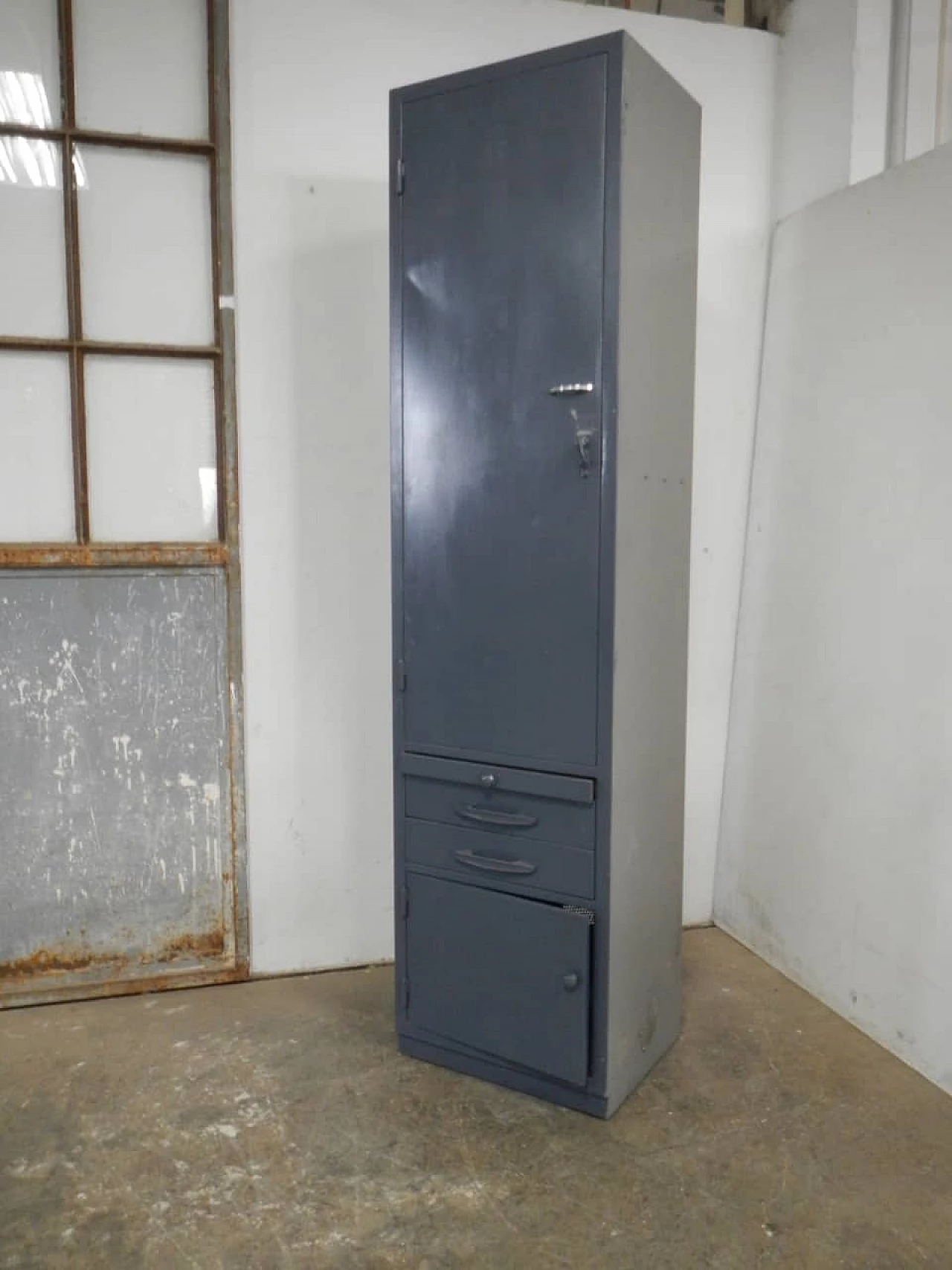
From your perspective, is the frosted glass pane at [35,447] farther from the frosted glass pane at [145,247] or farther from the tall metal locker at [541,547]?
the tall metal locker at [541,547]

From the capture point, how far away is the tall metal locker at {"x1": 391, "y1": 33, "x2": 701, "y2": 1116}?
187cm

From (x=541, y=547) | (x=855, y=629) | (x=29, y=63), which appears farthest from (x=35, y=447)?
(x=855, y=629)

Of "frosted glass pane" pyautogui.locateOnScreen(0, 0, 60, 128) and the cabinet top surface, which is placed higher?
"frosted glass pane" pyautogui.locateOnScreen(0, 0, 60, 128)

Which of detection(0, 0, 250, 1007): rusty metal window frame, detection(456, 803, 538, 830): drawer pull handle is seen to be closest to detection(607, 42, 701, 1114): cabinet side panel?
detection(456, 803, 538, 830): drawer pull handle

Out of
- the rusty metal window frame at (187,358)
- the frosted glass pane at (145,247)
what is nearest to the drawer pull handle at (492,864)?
the rusty metal window frame at (187,358)

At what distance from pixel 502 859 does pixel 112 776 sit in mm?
1063

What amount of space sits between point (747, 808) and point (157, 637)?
1639mm

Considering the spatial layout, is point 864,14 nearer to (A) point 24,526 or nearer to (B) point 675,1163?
(A) point 24,526

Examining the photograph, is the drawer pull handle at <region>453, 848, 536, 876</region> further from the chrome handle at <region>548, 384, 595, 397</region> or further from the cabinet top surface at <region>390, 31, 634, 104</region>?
the cabinet top surface at <region>390, 31, 634, 104</region>

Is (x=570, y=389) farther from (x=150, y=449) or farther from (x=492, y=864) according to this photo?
(x=150, y=449)

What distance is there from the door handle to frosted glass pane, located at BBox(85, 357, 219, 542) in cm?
103

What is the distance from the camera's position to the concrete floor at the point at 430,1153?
1.64 m

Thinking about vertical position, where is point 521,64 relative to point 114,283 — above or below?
above

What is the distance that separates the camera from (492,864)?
2.06 metres
